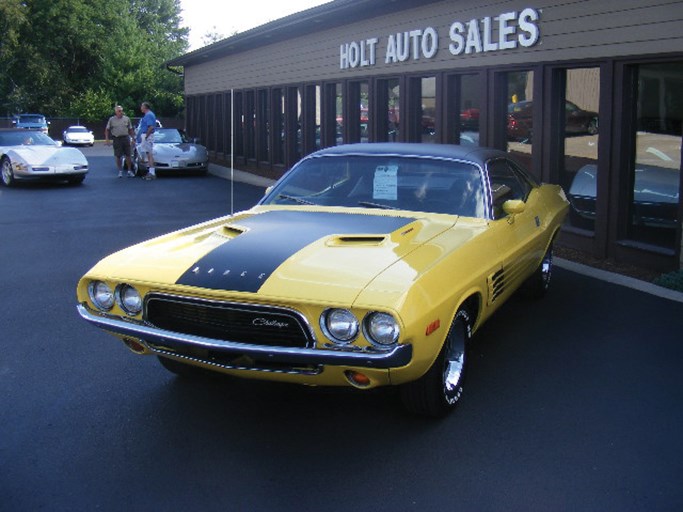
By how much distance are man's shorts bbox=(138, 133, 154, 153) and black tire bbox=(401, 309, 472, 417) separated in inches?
662

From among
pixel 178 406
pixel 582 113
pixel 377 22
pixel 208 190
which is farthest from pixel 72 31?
pixel 178 406

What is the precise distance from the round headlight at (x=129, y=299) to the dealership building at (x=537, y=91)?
2.71 metres

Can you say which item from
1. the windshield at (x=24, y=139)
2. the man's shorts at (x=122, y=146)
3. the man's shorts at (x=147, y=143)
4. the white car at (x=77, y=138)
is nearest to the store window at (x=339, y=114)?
the man's shorts at (x=147, y=143)

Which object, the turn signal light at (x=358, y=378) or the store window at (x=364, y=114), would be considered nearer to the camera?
the turn signal light at (x=358, y=378)

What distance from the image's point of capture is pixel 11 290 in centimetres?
771

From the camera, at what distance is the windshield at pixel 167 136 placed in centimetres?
2232

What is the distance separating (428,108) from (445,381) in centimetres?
971

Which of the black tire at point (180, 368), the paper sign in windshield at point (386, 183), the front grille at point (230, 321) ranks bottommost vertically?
the black tire at point (180, 368)

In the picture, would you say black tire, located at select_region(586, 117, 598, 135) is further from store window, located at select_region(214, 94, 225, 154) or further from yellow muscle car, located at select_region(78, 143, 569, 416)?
store window, located at select_region(214, 94, 225, 154)

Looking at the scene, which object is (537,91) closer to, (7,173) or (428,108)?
(428,108)

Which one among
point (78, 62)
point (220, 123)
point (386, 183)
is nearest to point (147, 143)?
point (220, 123)

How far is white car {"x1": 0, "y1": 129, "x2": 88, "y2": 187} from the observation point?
1833 cm

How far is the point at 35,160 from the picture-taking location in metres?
18.3

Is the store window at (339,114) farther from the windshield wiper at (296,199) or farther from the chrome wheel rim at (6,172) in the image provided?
the windshield wiper at (296,199)
